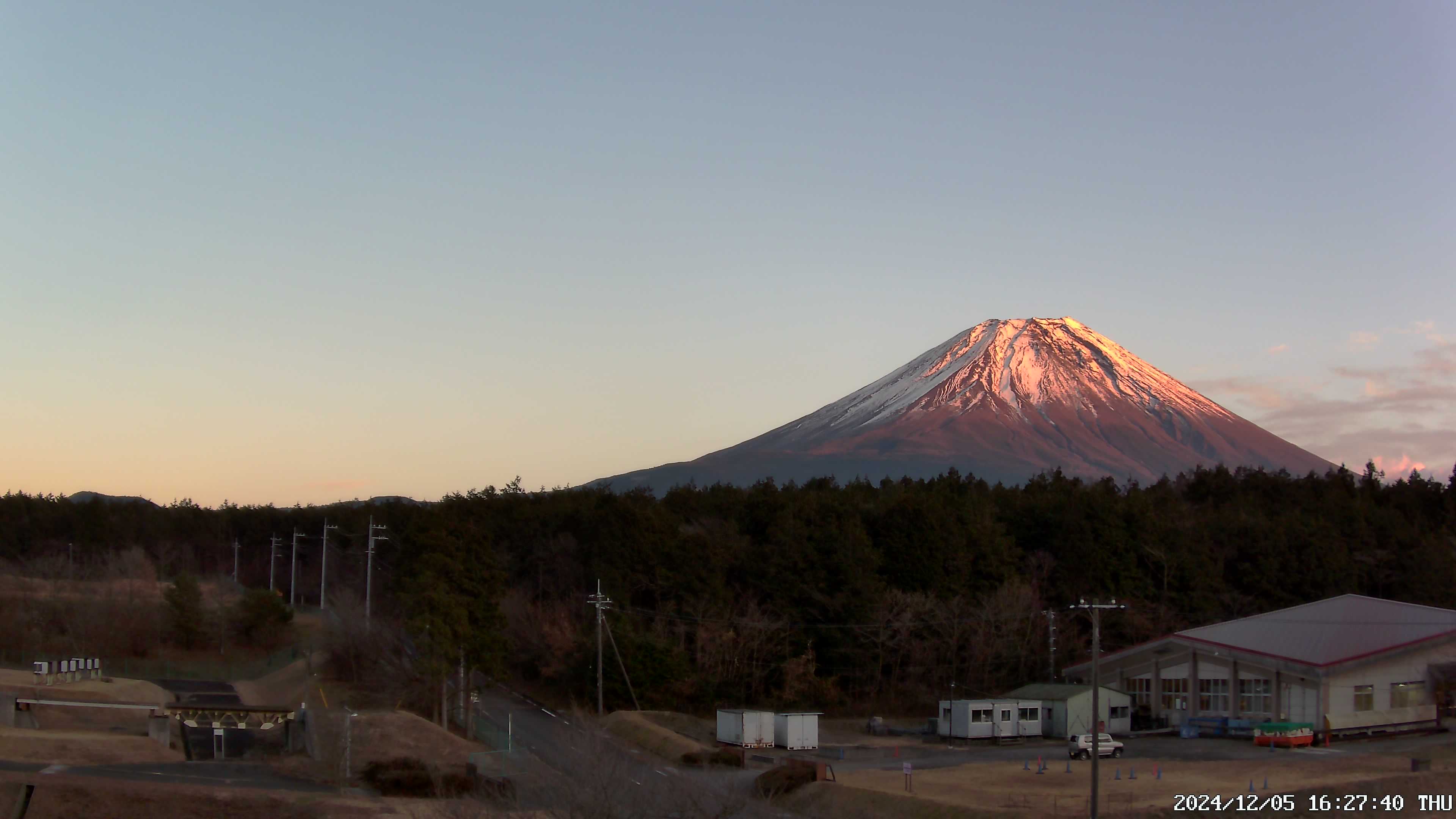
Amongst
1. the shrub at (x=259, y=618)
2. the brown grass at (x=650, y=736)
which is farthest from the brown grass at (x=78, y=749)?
the shrub at (x=259, y=618)

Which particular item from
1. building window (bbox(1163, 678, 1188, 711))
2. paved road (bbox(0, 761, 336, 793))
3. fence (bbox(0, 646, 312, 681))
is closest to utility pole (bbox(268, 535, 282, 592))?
fence (bbox(0, 646, 312, 681))

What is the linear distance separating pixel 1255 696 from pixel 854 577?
1747 centimetres

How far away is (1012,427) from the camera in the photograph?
136875mm

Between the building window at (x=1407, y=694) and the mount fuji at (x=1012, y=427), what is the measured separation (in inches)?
2690

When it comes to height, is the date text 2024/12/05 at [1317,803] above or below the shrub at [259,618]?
below

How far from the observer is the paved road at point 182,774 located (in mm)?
31562

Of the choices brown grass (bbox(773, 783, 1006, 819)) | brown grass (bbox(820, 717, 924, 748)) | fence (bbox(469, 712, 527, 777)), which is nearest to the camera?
brown grass (bbox(773, 783, 1006, 819))

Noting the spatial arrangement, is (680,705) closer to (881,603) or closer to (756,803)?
(881,603)

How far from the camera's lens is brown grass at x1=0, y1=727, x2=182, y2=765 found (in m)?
34.5

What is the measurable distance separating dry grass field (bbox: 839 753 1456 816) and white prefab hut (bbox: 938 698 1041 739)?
18.8 ft

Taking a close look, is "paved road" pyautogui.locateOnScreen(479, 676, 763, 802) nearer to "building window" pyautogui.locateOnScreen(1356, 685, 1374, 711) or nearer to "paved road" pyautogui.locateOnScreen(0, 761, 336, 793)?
"paved road" pyautogui.locateOnScreen(0, 761, 336, 793)

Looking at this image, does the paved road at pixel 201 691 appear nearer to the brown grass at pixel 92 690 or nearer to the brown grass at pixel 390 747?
the brown grass at pixel 92 690

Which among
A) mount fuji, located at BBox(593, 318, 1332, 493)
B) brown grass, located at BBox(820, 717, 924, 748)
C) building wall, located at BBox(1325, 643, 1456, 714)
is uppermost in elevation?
mount fuji, located at BBox(593, 318, 1332, 493)

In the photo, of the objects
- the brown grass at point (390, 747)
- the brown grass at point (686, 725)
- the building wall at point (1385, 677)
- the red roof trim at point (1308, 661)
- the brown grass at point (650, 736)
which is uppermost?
the red roof trim at point (1308, 661)
